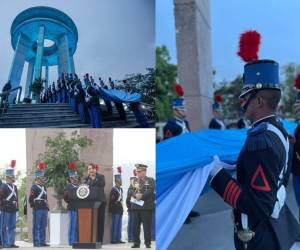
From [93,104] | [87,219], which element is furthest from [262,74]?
[87,219]

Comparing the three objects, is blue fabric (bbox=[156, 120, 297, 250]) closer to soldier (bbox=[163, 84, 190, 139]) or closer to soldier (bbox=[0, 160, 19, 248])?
soldier (bbox=[0, 160, 19, 248])

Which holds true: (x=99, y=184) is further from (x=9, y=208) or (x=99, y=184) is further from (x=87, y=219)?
(x=9, y=208)

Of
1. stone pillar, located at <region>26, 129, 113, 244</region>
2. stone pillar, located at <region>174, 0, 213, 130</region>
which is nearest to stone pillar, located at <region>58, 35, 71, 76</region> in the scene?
stone pillar, located at <region>26, 129, 113, 244</region>

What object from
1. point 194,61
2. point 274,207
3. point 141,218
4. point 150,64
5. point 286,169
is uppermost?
point 194,61

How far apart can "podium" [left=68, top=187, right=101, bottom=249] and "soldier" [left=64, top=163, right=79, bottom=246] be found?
0.02 meters

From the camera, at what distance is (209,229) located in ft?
13.9

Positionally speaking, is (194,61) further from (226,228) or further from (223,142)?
(226,228)

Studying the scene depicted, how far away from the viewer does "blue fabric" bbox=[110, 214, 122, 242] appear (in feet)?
8.73

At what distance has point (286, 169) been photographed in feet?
6.31

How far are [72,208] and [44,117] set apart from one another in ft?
2.34

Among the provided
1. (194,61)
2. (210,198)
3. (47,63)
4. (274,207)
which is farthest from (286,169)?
(194,61)

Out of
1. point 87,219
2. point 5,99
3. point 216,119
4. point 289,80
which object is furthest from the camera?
point 289,80

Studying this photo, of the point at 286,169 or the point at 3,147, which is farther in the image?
the point at 3,147

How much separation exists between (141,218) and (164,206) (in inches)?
6.9
